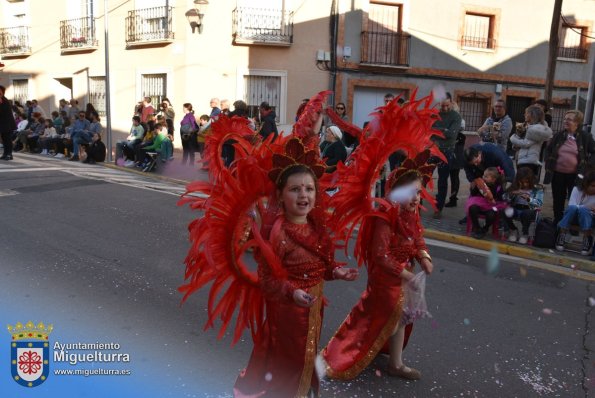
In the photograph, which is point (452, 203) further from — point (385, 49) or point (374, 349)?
point (385, 49)

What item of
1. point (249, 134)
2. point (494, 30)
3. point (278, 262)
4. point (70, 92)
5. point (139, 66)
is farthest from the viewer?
point (70, 92)

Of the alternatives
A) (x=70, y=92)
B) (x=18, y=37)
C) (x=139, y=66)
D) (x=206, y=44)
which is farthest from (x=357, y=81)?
(x=18, y=37)

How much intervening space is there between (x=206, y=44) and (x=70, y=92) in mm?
7723

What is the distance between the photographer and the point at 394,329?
11.3 ft

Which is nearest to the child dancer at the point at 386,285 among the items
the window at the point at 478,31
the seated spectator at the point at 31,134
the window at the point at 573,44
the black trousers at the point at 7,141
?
the black trousers at the point at 7,141

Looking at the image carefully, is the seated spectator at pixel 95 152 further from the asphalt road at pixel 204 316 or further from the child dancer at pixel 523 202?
the child dancer at pixel 523 202

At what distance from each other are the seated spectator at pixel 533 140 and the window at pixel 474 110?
1334cm

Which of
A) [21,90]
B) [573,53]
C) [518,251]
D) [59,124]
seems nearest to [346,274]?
[518,251]

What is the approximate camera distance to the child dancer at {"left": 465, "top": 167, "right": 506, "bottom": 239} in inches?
290

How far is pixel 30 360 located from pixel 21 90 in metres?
23.1

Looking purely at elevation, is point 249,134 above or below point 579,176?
above

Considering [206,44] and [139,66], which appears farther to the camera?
[139,66]

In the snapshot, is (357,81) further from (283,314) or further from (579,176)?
(283,314)

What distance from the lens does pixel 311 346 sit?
2.82 metres
